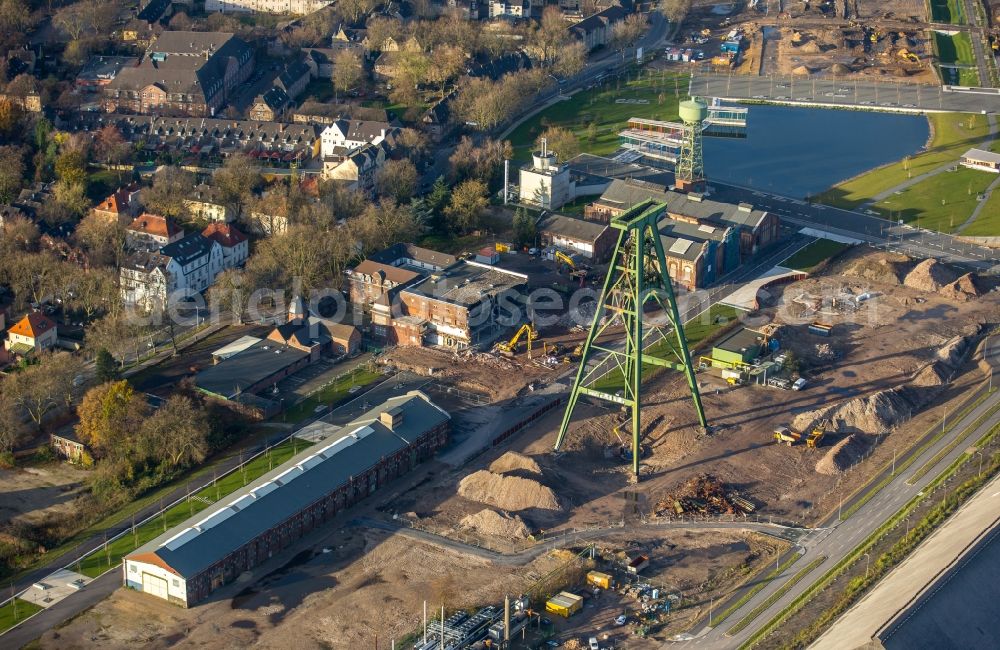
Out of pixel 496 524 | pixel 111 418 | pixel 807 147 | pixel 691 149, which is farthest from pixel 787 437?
pixel 807 147

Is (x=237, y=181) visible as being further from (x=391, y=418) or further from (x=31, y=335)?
(x=391, y=418)

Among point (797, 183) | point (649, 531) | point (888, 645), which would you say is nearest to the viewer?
point (888, 645)

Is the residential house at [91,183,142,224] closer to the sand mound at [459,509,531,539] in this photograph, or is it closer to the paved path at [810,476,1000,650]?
the sand mound at [459,509,531,539]

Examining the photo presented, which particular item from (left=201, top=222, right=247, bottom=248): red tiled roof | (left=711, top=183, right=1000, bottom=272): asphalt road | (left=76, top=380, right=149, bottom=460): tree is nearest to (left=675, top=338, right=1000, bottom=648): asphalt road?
(left=711, top=183, right=1000, bottom=272): asphalt road

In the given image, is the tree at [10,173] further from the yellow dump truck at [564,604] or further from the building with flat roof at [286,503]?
the yellow dump truck at [564,604]

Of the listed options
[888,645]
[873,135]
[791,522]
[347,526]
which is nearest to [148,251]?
[347,526]

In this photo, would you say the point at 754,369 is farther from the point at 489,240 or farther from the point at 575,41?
the point at 575,41
